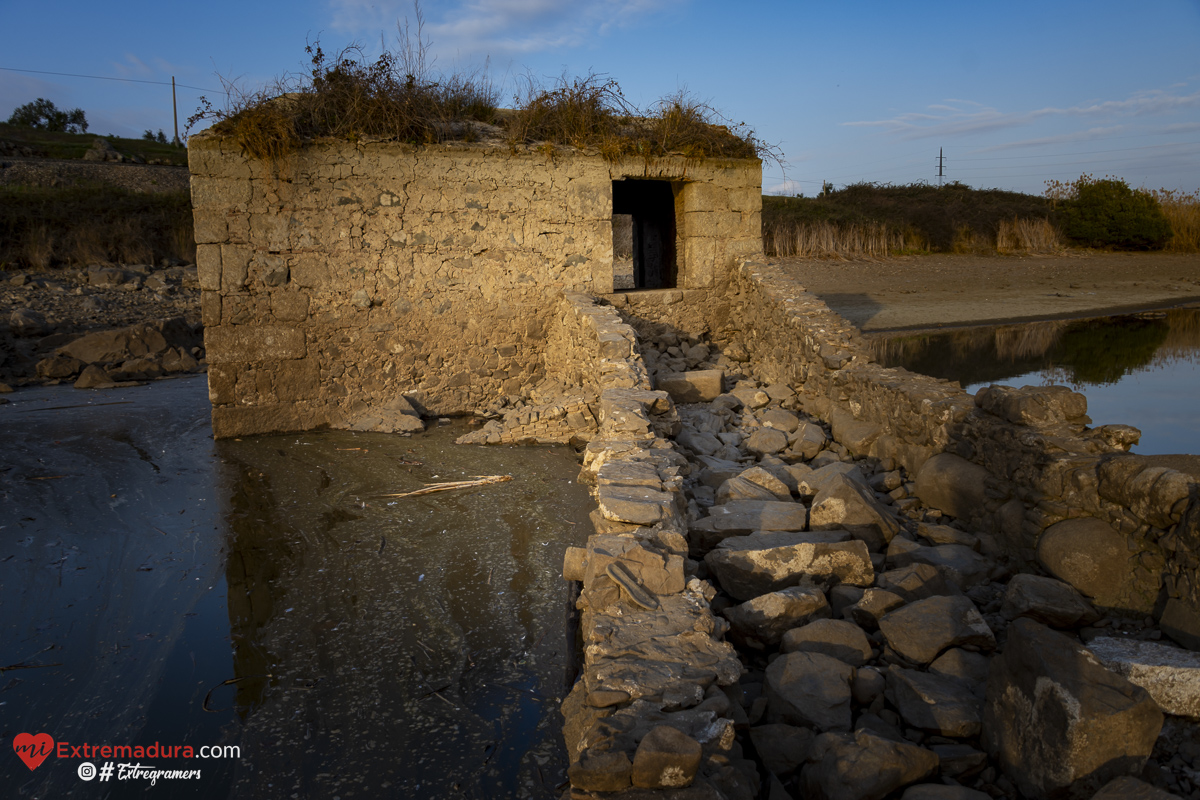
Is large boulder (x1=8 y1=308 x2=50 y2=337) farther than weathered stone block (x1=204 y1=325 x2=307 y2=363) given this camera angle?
Yes

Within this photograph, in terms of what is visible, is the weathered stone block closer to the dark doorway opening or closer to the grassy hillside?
the dark doorway opening

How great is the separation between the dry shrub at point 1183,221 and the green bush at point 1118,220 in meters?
0.23

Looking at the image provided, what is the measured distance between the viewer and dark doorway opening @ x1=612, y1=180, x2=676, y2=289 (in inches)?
404

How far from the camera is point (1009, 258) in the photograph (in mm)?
23906

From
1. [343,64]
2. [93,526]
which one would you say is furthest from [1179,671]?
[343,64]

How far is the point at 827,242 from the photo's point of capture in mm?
21984

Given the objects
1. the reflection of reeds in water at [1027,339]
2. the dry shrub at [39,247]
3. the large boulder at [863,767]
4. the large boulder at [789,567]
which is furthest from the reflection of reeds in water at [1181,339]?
the dry shrub at [39,247]

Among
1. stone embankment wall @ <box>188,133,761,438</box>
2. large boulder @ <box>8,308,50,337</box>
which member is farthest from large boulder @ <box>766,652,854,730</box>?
large boulder @ <box>8,308,50,337</box>

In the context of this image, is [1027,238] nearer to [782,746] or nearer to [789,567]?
[789,567]

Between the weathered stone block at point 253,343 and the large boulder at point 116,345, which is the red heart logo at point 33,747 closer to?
the weathered stone block at point 253,343

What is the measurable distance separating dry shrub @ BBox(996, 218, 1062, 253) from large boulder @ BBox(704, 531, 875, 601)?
26.0m

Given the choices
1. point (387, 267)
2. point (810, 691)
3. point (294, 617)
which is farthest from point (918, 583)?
point (387, 267)

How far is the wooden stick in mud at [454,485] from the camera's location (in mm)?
5453

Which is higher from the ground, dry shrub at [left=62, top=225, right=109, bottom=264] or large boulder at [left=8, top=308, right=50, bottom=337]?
dry shrub at [left=62, top=225, right=109, bottom=264]
